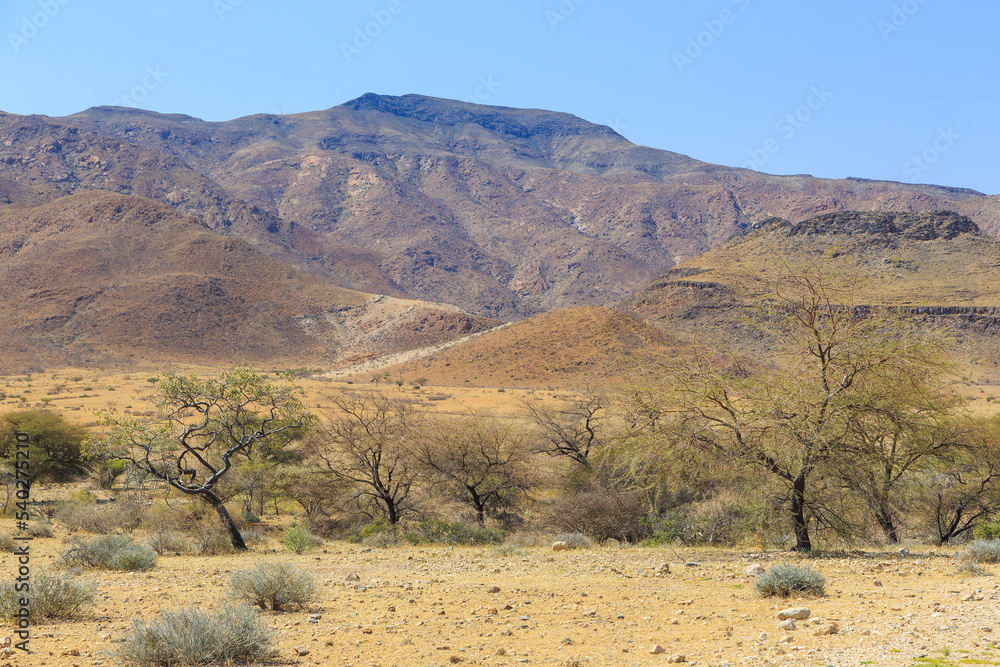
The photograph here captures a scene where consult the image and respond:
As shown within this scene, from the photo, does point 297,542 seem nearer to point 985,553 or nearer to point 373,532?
point 373,532

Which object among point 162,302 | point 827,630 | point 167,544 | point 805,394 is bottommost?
point 167,544

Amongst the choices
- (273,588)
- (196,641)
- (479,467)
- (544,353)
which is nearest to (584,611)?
(273,588)

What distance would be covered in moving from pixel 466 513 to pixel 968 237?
356ft

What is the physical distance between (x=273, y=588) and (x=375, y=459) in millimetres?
11198

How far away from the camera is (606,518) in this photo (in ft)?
52.6

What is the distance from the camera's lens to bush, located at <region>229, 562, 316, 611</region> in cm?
873

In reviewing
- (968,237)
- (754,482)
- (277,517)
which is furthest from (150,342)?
(968,237)

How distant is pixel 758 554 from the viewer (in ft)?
41.6

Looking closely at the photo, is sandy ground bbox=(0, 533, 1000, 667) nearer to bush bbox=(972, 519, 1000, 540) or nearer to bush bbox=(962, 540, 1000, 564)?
bush bbox=(962, 540, 1000, 564)

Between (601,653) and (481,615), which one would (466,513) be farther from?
(601,653)

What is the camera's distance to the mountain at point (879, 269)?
277ft

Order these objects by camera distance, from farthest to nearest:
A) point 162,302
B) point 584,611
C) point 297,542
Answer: point 162,302 → point 297,542 → point 584,611

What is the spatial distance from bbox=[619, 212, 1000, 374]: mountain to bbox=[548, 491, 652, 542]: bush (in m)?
66.0

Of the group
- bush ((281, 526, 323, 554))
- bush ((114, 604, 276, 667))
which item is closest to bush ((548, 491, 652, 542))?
bush ((281, 526, 323, 554))
